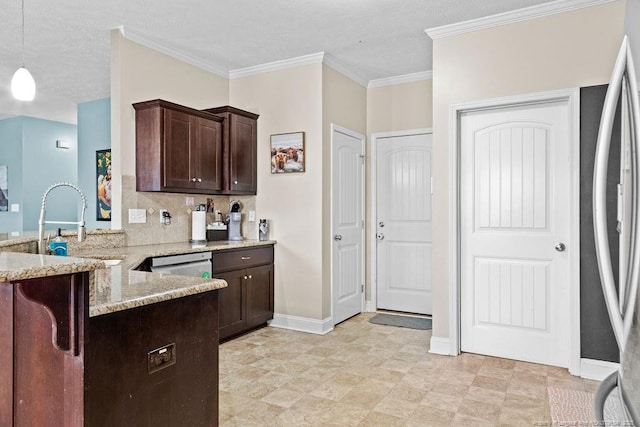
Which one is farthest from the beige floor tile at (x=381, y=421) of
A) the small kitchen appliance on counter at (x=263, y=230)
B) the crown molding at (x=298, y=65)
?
the crown molding at (x=298, y=65)

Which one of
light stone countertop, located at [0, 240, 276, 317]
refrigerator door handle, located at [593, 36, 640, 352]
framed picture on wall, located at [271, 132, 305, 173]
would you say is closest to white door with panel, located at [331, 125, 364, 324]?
framed picture on wall, located at [271, 132, 305, 173]

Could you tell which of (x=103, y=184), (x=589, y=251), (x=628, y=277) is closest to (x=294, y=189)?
(x=589, y=251)

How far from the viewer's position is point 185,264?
3.47 meters

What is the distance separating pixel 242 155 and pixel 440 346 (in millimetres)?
2567

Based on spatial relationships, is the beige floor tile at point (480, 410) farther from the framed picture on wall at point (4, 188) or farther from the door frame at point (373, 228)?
the framed picture on wall at point (4, 188)

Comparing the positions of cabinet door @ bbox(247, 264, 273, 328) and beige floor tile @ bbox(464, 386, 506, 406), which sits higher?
cabinet door @ bbox(247, 264, 273, 328)

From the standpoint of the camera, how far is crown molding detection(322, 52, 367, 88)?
4293 millimetres

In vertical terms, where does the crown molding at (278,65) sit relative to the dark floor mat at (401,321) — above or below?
above

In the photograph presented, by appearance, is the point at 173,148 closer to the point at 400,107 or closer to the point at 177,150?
the point at 177,150

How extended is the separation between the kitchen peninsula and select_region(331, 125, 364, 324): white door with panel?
9.40 ft

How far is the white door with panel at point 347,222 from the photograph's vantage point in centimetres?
448

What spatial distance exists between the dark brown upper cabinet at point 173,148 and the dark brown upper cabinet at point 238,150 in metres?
0.16

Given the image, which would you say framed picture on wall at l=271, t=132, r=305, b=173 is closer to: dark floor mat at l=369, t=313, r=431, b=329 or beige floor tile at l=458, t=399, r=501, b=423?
dark floor mat at l=369, t=313, r=431, b=329

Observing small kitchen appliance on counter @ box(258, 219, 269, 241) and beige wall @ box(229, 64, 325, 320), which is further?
small kitchen appliance on counter @ box(258, 219, 269, 241)
